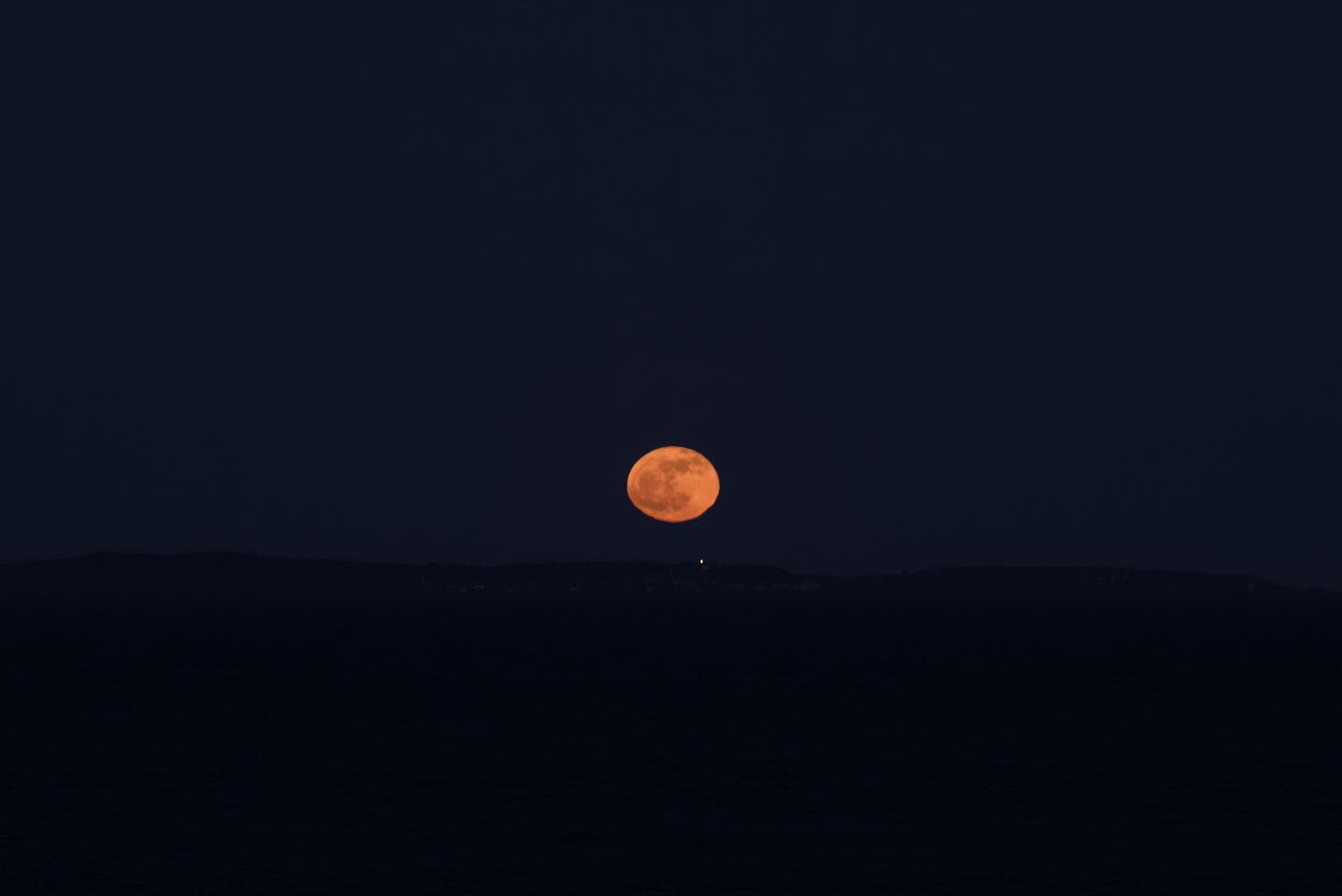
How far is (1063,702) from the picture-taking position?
291 ft

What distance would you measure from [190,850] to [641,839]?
12.7m

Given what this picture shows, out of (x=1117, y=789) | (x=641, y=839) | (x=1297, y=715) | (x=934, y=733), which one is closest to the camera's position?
(x=641, y=839)

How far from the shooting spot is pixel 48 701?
281 feet

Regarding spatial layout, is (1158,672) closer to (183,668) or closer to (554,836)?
(183,668)

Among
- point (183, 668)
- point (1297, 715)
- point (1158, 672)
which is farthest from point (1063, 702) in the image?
point (183, 668)

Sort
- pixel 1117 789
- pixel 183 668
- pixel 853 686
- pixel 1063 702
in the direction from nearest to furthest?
pixel 1117 789 → pixel 1063 702 → pixel 853 686 → pixel 183 668

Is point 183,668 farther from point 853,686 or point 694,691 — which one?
point 853,686

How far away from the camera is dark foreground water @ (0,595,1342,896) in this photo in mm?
39594

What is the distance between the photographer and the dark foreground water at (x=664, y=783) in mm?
39594

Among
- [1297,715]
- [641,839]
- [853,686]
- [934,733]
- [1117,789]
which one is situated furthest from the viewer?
[853,686]

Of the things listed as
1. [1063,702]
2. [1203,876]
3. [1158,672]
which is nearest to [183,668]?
[1063,702]

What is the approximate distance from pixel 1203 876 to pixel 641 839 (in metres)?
15.5

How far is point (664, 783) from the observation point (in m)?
54.3

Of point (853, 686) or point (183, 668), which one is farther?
point (183, 668)
